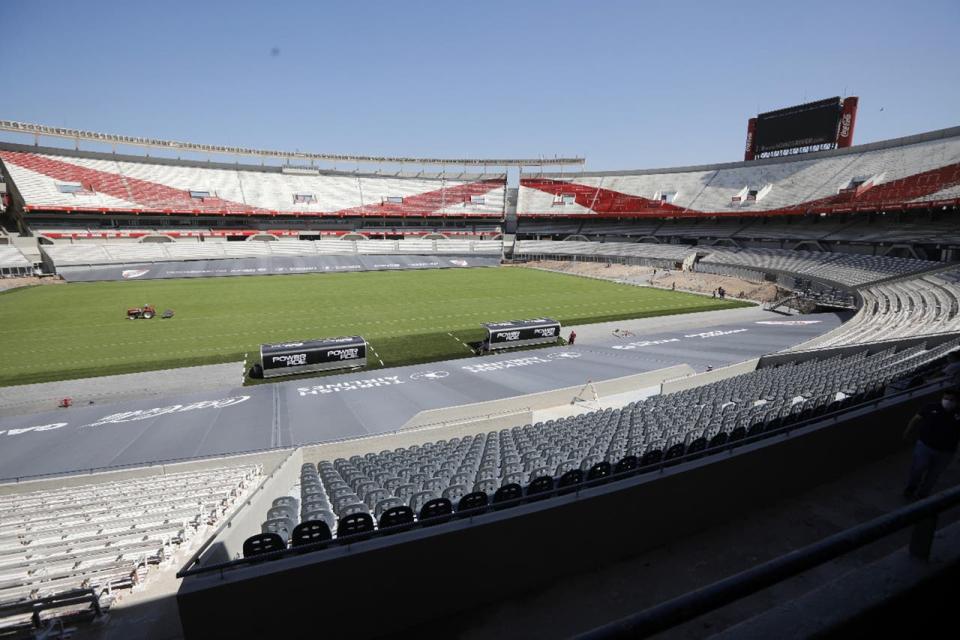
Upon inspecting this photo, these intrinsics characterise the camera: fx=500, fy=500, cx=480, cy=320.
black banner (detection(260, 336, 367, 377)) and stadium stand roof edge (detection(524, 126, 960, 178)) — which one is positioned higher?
stadium stand roof edge (detection(524, 126, 960, 178))

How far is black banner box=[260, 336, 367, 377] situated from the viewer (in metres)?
21.0

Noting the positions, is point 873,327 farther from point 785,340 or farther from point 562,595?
point 562,595

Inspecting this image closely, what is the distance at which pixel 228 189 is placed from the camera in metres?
71.5

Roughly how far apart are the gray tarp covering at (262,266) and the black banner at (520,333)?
3702 centimetres

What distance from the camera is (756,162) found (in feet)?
221

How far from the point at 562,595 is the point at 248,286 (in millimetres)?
46529

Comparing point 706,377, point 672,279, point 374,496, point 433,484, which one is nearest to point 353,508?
point 374,496

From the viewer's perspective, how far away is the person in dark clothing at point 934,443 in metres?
5.51

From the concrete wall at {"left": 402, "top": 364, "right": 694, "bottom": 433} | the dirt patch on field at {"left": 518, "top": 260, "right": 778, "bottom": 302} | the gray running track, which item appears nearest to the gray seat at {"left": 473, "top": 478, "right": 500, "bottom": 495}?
the concrete wall at {"left": 402, "top": 364, "right": 694, "bottom": 433}

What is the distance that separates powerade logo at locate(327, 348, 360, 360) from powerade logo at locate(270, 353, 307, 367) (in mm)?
1085

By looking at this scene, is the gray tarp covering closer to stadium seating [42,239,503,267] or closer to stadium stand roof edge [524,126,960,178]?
stadium seating [42,239,503,267]

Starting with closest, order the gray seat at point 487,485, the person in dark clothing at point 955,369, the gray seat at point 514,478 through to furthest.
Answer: the gray seat at point 487,485 < the gray seat at point 514,478 < the person in dark clothing at point 955,369

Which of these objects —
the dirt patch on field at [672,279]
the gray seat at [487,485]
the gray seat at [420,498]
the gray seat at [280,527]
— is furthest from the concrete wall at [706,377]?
the dirt patch on field at [672,279]

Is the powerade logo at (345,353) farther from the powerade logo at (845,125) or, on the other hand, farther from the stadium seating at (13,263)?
the powerade logo at (845,125)
